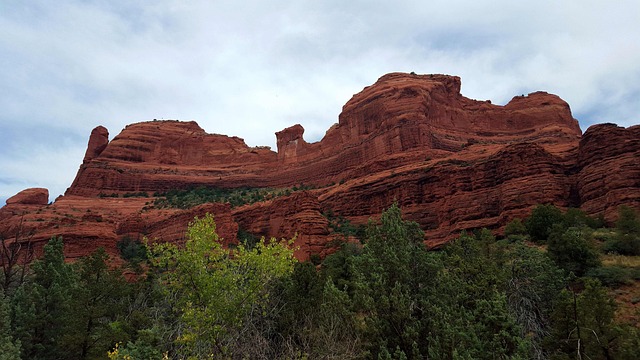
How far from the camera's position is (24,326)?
17047mm

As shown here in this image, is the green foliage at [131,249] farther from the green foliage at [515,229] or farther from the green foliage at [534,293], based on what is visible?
the green foliage at [534,293]

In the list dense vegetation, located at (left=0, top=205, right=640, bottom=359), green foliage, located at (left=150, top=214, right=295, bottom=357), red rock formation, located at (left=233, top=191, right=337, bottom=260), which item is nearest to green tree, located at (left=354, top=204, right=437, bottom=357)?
dense vegetation, located at (left=0, top=205, right=640, bottom=359)

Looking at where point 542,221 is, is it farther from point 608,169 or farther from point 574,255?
point 574,255

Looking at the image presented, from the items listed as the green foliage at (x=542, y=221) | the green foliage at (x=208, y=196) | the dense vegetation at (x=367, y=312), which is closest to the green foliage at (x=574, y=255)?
the dense vegetation at (x=367, y=312)

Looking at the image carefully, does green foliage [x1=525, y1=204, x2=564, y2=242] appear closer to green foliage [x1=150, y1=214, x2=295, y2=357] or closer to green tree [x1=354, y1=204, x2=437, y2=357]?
green tree [x1=354, y1=204, x2=437, y2=357]

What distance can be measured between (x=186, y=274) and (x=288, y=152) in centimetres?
8105

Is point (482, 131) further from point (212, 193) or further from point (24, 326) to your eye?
point (24, 326)

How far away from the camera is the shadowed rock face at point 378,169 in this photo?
37688mm

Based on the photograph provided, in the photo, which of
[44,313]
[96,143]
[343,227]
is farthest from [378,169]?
[96,143]

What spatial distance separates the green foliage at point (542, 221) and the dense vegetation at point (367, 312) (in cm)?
1331

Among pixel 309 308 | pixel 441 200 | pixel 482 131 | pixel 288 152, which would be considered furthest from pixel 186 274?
pixel 288 152

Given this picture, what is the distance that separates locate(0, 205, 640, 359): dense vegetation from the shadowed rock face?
6.62 meters

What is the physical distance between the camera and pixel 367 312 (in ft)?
33.1

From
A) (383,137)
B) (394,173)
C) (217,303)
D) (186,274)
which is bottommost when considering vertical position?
(217,303)
